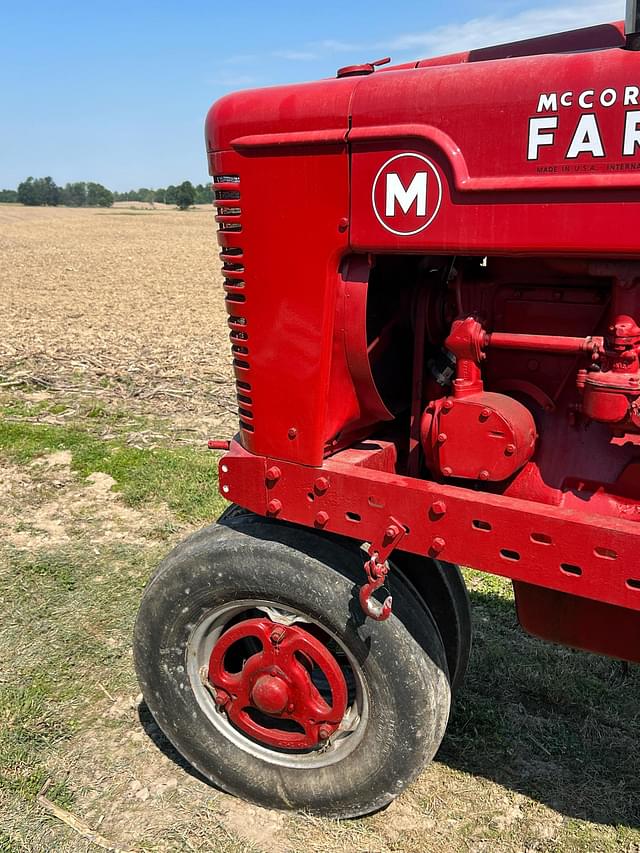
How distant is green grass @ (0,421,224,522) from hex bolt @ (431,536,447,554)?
2.91 metres

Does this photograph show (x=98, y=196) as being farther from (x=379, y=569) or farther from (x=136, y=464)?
(x=379, y=569)

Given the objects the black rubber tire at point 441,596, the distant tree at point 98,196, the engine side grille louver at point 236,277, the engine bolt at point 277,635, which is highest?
the distant tree at point 98,196

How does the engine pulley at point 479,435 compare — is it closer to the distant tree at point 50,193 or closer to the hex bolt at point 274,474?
the hex bolt at point 274,474

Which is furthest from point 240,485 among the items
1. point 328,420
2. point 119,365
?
point 119,365

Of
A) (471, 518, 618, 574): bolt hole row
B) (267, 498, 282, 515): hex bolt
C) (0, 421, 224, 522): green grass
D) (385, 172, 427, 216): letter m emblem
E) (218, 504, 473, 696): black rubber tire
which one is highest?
(385, 172, 427, 216): letter m emblem

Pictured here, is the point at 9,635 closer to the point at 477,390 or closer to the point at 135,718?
the point at 135,718

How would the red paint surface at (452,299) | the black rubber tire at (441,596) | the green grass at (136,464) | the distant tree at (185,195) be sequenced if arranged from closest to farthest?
the red paint surface at (452,299) → the black rubber tire at (441,596) → the green grass at (136,464) → the distant tree at (185,195)

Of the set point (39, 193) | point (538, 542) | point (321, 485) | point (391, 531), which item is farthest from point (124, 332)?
point (39, 193)

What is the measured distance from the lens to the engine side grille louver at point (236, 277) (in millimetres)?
2248

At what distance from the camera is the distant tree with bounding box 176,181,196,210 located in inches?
3093

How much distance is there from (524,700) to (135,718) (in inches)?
65.3

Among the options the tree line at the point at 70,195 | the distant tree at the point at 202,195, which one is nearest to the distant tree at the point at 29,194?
the tree line at the point at 70,195

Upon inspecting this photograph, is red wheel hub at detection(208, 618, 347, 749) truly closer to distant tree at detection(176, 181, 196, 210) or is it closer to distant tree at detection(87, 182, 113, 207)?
distant tree at detection(176, 181, 196, 210)

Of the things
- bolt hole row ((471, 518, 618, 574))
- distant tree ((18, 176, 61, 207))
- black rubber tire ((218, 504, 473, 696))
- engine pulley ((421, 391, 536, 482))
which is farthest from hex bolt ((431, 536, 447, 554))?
distant tree ((18, 176, 61, 207))
